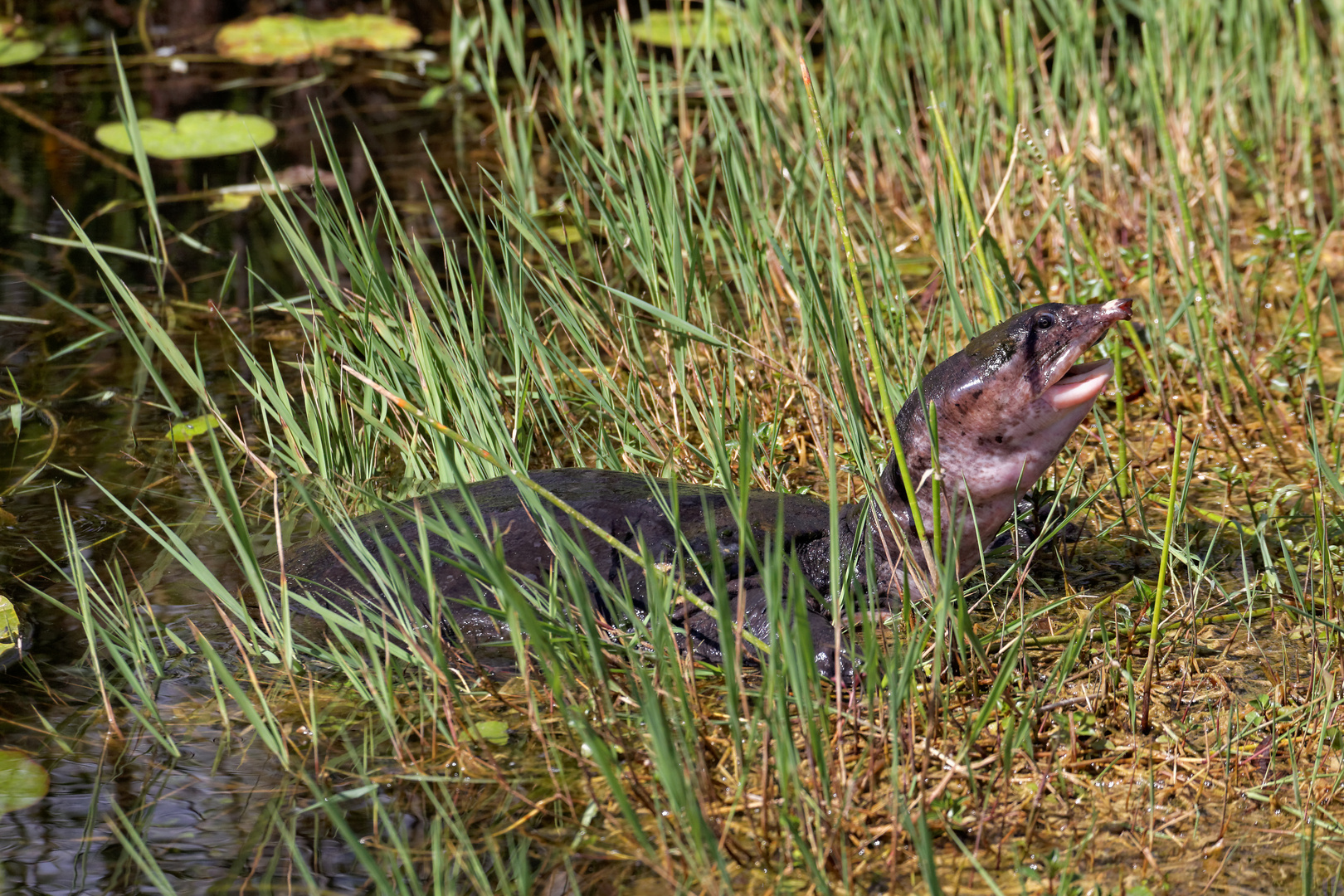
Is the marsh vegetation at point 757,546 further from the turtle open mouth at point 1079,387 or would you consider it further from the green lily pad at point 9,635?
the turtle open mouth at point 1079,387

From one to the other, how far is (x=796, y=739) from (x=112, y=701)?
1.21 m

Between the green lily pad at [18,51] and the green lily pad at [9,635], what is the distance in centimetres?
449

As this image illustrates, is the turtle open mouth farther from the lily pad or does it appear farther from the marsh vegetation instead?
the lily pad

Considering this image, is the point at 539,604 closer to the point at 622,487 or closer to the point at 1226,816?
the point at 622,487

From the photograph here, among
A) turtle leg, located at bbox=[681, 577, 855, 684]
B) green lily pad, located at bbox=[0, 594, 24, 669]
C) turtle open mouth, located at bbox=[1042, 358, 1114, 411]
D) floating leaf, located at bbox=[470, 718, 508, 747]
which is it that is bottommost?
turtle leg, located at bbox=[681, 577, 855, 684]

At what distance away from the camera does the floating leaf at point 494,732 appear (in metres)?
2.14

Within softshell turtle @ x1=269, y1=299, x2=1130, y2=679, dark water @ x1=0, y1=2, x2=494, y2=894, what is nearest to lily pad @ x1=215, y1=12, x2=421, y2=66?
dark water @ x1=0, y1=2, x2=494, y2=894

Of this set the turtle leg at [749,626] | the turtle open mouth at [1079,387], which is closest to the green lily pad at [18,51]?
the turtle leg at [749,626]

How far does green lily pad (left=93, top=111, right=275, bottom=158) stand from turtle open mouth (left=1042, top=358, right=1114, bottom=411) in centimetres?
390

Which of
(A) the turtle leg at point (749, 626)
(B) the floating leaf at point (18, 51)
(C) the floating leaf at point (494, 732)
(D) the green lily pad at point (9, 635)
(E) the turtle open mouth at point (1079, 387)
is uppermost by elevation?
(B) the floating leaf at point (18, 51)

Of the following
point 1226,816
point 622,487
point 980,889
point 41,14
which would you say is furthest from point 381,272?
point 41,14

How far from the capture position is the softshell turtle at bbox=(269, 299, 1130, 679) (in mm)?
2143

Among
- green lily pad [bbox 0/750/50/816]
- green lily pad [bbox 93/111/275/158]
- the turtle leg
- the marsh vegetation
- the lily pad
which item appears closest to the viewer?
the marsh vegetation

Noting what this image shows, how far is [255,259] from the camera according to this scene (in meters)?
4.34
